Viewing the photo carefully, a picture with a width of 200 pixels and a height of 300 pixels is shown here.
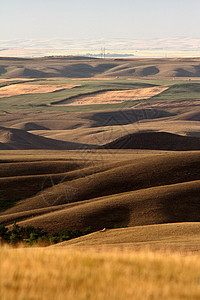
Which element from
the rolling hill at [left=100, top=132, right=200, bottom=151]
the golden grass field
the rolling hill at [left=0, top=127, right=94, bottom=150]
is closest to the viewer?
the golden grass field

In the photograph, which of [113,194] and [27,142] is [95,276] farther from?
[27,142]

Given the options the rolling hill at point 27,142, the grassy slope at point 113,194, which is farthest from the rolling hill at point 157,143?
the grassy slope at point 113,194

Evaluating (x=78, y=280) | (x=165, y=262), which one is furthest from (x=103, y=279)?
(x=165, y=262)

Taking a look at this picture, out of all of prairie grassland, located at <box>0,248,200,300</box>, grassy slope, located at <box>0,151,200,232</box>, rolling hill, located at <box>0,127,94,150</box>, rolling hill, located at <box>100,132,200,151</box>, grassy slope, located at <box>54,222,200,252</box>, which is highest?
prairie grassland, located at <box>0,248,200,300</box>

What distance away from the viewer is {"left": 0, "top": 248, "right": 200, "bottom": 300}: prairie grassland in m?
9.80

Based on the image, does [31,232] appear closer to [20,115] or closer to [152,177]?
[152,177]

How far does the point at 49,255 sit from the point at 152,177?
40.1 meters

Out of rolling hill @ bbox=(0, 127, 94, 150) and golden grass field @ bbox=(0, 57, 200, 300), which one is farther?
rolling hill @ bbox=(0, 127, 94, 150)

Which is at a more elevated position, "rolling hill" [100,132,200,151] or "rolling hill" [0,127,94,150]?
"rolling hill" [100,132,200,151]

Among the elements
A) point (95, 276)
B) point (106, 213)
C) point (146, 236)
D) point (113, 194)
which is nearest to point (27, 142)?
point (113, 194)

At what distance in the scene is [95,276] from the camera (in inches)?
432

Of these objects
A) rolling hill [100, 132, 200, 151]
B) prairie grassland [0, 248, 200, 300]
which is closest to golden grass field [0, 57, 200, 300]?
prairie grassland [0, 248, 200, 300]

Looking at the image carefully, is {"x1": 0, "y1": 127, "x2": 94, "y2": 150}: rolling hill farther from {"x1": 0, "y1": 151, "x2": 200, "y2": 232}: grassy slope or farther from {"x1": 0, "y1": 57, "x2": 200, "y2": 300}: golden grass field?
{"x1": 0, "y1": 151, "x2": 200, "y2": 232}: grassy slope

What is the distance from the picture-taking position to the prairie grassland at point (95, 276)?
9.80m
